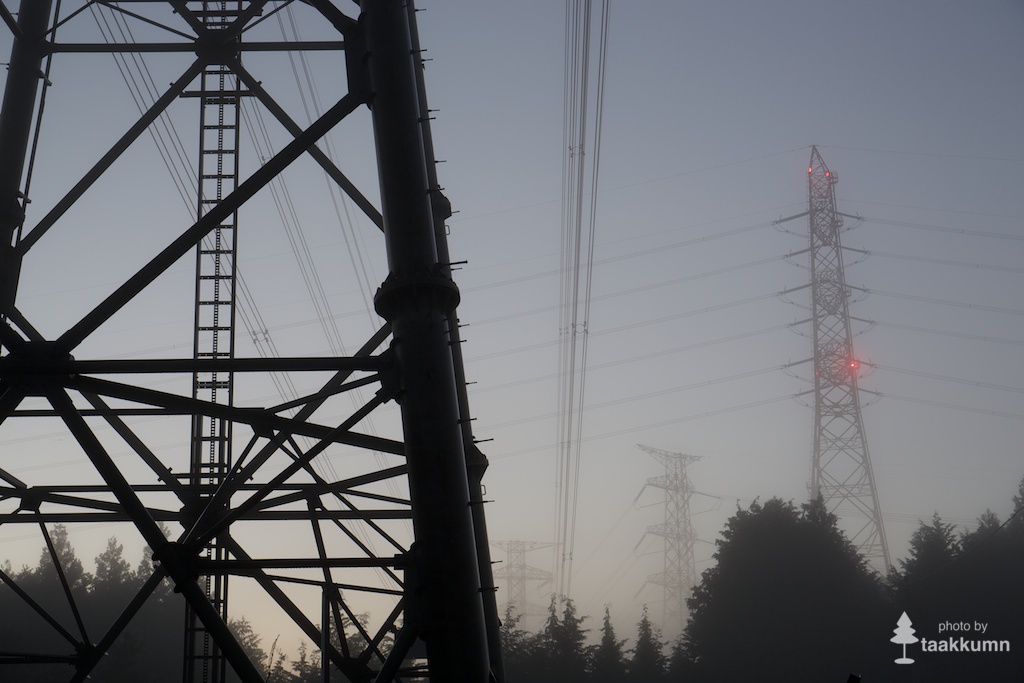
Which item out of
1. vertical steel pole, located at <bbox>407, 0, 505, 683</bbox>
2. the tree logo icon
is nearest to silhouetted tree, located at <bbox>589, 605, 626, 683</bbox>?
the tree logo icon

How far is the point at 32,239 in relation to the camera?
1145 cm

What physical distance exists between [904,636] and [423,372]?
5784 centimetres

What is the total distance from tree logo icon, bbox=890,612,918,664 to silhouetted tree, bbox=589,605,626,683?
58.9 feet

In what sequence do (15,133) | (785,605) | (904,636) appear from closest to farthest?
(15,133), (904,636), (785,605)

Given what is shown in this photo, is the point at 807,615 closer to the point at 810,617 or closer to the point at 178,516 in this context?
the point at 810,617

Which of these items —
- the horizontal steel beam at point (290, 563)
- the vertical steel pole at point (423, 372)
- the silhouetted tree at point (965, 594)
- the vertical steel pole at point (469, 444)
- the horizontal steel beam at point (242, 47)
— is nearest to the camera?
the vertical steel pole at point (423, 372)

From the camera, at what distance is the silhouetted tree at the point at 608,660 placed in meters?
61.5

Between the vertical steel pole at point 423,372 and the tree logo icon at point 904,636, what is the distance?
5662 cm

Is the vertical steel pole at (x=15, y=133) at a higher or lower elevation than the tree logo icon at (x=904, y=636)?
higher

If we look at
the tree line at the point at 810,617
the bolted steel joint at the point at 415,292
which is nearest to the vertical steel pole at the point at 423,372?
the bolted steel joint at the point at 415,292

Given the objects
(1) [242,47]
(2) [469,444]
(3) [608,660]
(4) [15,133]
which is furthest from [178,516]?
(3) [608,660]

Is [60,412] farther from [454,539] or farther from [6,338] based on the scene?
[454,539]

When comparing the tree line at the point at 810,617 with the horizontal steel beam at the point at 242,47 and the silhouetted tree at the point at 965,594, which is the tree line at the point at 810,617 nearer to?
the silhouetted tree at the point at 965,594

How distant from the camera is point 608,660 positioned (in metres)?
62.6
